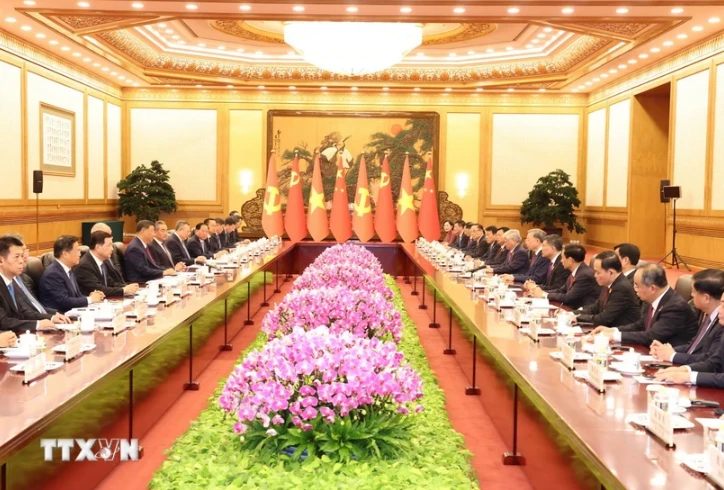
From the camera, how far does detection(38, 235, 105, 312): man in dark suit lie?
479 centimetres

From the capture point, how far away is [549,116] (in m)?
15.5

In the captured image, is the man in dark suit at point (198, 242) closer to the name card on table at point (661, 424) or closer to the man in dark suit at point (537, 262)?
the man in dark suit at point (537, 262)

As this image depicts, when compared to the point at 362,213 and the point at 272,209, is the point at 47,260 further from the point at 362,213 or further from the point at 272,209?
the point at 362,213

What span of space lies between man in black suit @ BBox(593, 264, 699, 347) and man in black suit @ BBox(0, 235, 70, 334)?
9.79 feet

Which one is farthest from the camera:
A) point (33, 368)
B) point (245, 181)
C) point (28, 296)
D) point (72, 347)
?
point (245, 181)

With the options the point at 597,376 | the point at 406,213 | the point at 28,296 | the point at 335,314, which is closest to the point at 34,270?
the point at 28,296

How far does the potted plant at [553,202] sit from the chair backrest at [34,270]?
1093 centimetres

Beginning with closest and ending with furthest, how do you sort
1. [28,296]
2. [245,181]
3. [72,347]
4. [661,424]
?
[661,424]
[72,347]
[28,296]
[245,181]

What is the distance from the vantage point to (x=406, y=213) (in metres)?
12.8

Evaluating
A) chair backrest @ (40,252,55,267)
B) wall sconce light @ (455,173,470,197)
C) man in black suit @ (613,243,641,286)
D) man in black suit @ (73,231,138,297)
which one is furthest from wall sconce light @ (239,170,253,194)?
man in black suit @ (613,243,641,286)

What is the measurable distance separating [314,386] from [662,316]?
2384mm

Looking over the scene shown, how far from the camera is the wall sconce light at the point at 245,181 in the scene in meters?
15.5

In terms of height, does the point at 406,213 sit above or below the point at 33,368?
above

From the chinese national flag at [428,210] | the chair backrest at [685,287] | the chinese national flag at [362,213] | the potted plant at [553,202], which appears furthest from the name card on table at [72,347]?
the potted plant at [553,202]
